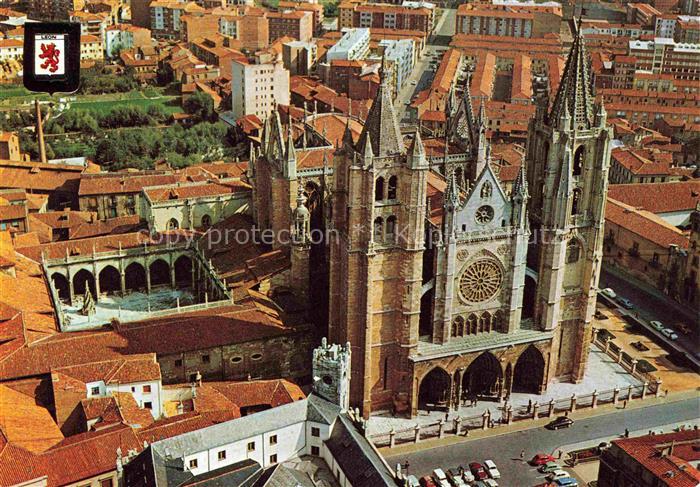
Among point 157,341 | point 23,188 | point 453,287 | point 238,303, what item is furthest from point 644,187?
point 23,188

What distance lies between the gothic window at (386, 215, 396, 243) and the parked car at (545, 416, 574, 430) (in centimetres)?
1817

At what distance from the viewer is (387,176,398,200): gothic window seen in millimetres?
57419

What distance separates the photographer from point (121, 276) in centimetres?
7969

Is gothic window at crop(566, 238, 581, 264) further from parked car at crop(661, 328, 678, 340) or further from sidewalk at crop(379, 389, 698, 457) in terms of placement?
parked car at crop(661, 328, 678, 340)

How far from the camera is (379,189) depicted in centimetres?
5725

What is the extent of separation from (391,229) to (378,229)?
0.97 meters

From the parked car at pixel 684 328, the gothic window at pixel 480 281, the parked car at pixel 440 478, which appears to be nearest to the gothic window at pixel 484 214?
the gothic window at pixel 480 281

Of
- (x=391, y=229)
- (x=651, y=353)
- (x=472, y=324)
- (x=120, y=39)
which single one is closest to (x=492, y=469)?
(x=472, y=324)

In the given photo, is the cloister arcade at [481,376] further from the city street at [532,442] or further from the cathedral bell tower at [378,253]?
the city street at [532,442]

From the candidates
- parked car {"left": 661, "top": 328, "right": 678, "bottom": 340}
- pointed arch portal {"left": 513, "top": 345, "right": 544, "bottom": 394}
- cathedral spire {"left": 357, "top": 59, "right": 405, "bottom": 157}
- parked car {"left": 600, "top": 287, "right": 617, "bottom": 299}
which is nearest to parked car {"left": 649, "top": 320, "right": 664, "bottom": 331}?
parked car {"left": 661, "top": 328, "right": 678, "bottom": 340}

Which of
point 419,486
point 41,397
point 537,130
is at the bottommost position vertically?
point 419,486

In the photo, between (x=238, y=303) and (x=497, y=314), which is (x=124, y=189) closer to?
(x=238, y=303)

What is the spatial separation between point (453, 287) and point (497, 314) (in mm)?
5013

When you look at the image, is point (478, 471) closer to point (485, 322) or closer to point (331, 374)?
point (331, 374)
